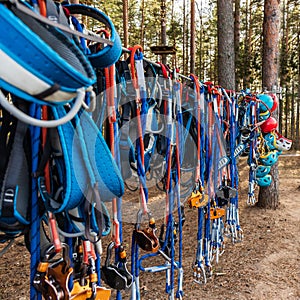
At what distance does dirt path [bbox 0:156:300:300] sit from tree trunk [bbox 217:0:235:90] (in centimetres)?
266

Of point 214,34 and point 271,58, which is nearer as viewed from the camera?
point 271,58

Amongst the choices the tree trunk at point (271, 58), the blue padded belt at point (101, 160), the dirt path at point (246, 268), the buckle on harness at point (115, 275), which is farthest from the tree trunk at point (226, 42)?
the blue padded belt at point (101, 160)

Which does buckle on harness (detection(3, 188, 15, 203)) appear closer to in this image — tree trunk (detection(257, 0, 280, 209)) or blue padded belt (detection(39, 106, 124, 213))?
blue padded belt (detection(39, 106, 124, 213))

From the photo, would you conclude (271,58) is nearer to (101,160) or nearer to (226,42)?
(226,42)

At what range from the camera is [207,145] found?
2895 mm

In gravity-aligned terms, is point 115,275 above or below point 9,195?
below

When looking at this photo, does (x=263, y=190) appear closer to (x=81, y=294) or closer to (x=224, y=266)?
(x=224, y=266)

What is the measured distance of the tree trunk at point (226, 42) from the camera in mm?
6906

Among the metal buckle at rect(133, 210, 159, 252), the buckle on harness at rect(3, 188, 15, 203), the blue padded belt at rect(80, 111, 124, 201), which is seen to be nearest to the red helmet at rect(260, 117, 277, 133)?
the metal buckle at rect(133, 210, 159, 252)

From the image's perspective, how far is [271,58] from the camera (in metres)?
6.57

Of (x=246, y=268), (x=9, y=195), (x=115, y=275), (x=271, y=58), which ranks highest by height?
(x=271, y=58)

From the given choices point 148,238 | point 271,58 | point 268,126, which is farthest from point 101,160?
point 271,58

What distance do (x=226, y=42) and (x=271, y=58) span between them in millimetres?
917

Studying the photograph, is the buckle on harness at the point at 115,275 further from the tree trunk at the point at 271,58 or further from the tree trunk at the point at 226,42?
the tree trunk at the point at 226,42
